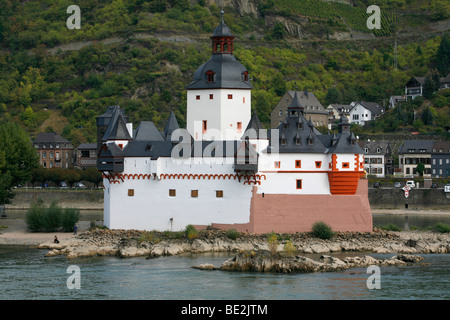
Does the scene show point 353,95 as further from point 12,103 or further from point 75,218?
point 75,218

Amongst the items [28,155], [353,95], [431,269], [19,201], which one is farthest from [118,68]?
[431,269]

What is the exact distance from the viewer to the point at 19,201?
106 meters

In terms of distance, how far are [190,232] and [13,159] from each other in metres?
24.8

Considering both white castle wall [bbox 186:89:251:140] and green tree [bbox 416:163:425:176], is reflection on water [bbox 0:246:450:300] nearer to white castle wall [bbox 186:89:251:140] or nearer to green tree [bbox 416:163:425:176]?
white castle wall [bbox 186:89:251:140]

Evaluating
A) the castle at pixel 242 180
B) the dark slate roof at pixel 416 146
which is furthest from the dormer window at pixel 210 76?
the dark slate roof at pixel 416 146

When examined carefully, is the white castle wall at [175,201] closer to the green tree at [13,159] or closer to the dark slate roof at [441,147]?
the green tree at [13,159]

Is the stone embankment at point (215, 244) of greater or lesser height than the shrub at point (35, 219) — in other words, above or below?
below

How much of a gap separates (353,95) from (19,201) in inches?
2500

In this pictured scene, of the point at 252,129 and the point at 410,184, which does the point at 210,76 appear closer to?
the point at 252,129

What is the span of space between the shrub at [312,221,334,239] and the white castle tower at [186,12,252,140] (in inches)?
365

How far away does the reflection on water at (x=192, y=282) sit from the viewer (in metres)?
48.0

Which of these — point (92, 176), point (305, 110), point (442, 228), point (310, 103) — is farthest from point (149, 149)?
point (310, 103)

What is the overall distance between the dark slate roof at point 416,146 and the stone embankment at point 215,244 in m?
49.7

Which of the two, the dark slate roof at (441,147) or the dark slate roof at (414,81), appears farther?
the dark slate roof at (414,81)
